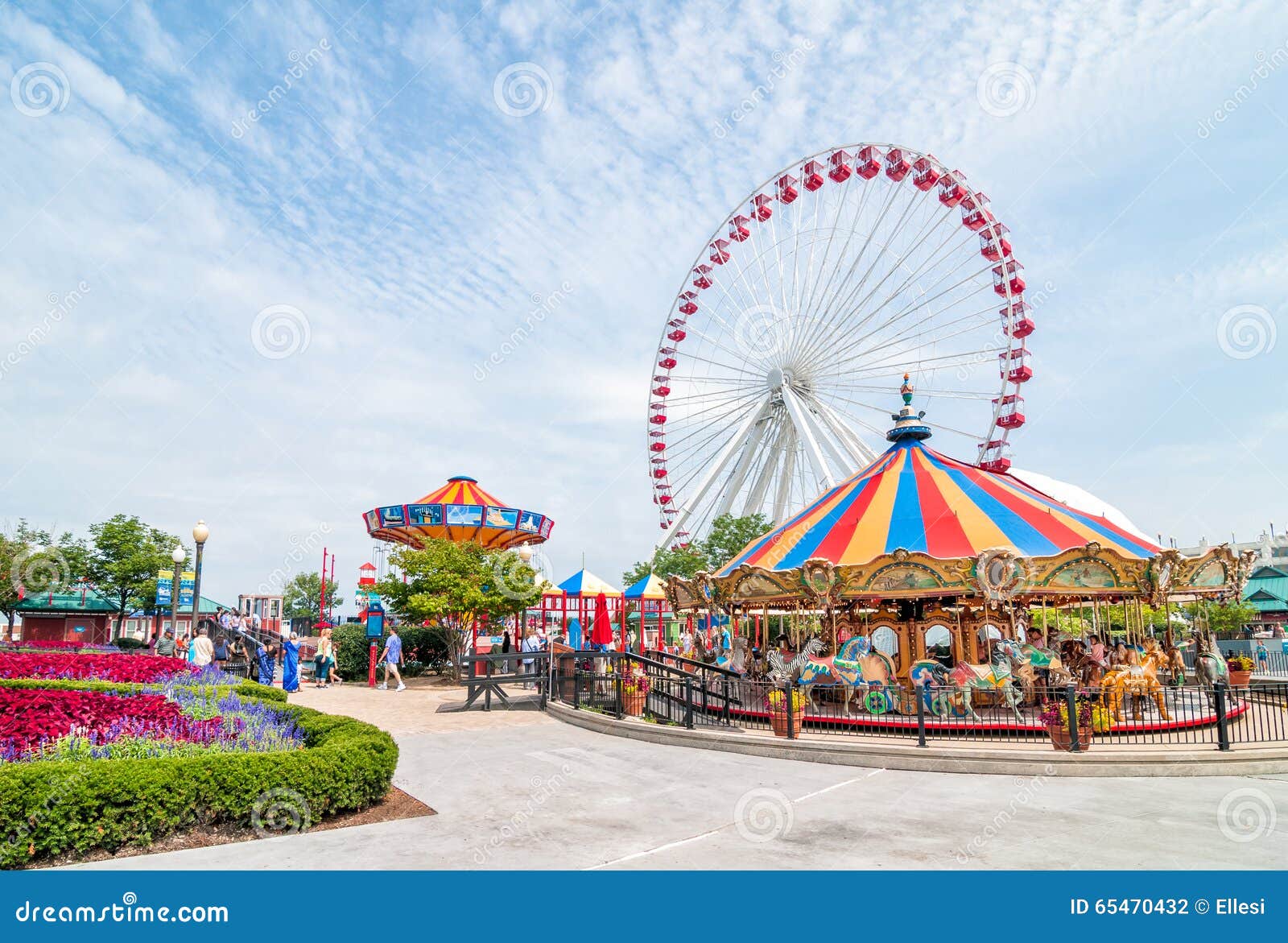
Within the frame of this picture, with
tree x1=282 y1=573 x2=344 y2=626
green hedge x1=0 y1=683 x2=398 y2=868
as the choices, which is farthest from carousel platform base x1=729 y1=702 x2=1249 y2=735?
tree x1=282 y1=573 x2=344 y2=626

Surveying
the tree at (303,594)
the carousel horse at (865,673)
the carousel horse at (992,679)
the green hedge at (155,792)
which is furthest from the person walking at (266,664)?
the tree at (303,594)

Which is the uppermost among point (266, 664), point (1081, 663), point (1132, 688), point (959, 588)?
point (959, 588)

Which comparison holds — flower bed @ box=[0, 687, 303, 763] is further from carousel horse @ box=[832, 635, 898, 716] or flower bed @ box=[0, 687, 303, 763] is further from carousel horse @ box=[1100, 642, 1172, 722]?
carousel horse @ box=[1100, 642, 1172, 722]

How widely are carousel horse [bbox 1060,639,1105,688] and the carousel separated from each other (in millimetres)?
39

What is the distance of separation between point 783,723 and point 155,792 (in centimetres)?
795

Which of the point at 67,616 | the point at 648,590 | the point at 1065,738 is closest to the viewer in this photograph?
the point at 1065,738

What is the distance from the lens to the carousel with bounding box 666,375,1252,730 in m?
12.6

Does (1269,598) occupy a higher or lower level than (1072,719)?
higher

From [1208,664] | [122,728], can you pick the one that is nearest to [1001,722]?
[1208,664]

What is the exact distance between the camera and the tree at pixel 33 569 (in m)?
32.7

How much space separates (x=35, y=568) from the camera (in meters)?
33.2

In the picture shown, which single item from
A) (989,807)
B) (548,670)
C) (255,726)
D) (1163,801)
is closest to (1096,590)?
(1163,801)

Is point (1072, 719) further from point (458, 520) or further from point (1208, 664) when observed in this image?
point (458, 520)

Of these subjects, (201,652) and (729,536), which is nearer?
(201,652)
